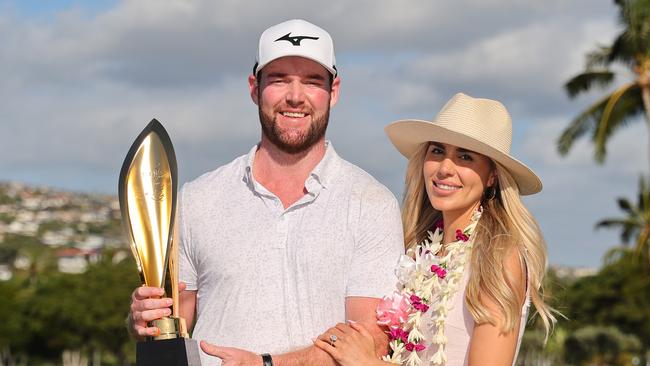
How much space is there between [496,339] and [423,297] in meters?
0.53

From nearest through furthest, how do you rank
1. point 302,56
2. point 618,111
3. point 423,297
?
1. point 302,56
2. point 423,297
3. point 618,111

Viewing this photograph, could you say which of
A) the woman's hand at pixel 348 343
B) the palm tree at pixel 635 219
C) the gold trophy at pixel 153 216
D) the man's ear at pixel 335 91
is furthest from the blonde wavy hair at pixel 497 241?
the palm tree at pixel 635 219

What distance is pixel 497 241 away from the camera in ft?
20.4

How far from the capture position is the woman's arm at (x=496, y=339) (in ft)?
19.5

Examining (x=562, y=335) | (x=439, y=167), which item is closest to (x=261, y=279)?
(x=439, y=167)

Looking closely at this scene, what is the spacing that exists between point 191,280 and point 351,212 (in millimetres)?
882

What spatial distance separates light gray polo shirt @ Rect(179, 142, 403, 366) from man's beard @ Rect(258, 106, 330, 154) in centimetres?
13

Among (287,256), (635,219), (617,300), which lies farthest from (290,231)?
(617,300)

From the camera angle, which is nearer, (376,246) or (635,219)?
(376,246)

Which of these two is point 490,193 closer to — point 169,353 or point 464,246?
point 464,246

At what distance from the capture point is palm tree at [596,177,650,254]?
5250 cm

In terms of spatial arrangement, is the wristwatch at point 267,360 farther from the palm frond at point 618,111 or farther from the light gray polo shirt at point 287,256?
the palm frond at point 618,111

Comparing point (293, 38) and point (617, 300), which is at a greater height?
point (617, 300)

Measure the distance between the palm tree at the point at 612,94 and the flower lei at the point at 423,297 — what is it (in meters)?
32.8
